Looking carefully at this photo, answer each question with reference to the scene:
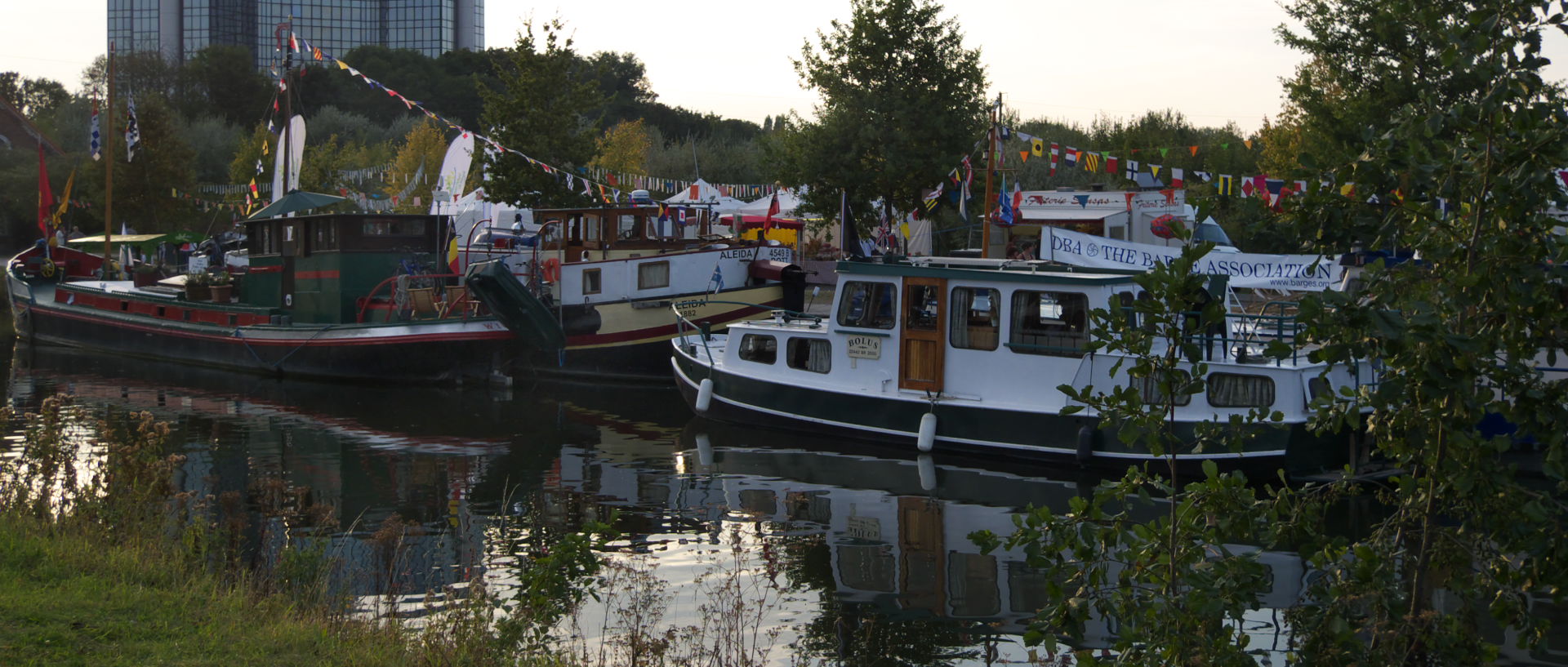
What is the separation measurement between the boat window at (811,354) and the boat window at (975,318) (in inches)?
76.3

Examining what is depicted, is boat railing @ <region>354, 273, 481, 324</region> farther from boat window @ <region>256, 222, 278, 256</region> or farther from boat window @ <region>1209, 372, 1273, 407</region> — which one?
boat window @ <region>1209, 372, 1273, 407</region>

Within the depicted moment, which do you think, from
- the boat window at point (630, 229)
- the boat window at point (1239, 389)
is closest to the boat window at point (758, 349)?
the boat window at point (1239, 389)

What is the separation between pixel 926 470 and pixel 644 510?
13.1 ft

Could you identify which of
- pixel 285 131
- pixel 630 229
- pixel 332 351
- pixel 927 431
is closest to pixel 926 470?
pixel 927 431

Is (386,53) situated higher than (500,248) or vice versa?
(386,53)

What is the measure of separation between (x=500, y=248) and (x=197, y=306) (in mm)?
6599

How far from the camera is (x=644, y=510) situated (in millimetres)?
14469

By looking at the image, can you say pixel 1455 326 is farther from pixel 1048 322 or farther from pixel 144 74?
pixel 144 74

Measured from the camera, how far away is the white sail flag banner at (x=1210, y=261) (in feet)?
57.9

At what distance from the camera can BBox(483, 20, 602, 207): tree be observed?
31.9 meters

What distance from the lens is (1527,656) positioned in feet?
30.9

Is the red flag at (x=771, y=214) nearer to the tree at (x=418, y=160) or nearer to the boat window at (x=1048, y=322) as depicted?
the boat window at (x=1048, y=322)

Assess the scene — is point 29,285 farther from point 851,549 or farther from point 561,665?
point 561,665

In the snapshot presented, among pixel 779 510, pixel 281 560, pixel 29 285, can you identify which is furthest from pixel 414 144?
pixel 281 560
